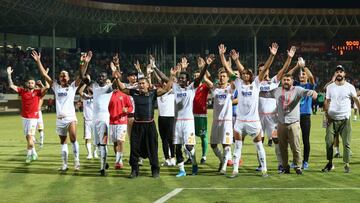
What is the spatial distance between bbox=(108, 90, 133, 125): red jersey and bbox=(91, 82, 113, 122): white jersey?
0.40ft

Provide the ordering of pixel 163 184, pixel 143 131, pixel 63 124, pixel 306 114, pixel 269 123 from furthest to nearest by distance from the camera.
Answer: pixel 269 123 < pixel 306 114 < pixel 63 124 < pixel 143 131 < pixel 163 184

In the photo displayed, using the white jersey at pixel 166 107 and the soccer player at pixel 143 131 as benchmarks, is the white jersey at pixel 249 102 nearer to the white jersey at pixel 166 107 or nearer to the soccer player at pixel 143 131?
the soccer player at pixel 143 131

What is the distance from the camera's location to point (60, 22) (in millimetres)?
55156

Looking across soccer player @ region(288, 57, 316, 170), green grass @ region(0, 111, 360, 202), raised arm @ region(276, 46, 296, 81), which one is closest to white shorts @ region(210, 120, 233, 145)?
green grass @ region(0, 111, 360, 202)

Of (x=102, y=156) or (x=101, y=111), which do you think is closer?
(x=102, y=156)

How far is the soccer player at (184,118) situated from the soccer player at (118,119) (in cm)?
149

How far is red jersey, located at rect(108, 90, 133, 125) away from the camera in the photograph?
13008mm

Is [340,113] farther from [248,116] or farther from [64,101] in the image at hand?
[64,101]

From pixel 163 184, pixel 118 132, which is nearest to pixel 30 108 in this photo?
pixel 118 132

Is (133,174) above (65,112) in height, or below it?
below

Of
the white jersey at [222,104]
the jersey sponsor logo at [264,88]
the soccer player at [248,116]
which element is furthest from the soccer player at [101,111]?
the jersey sponsor logo at [264,88]

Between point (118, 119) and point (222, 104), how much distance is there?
252cm

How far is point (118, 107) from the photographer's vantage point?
1312cm

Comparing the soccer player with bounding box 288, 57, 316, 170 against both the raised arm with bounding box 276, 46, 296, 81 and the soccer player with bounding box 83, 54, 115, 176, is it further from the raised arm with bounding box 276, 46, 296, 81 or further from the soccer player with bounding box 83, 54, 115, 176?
the soccer player with bounding box 83, 54, 115, 176
